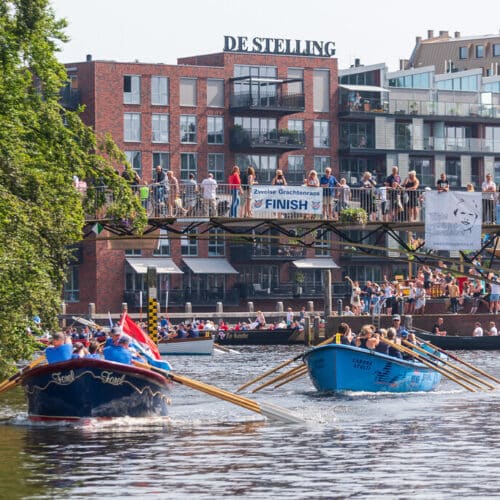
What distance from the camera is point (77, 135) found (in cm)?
5322

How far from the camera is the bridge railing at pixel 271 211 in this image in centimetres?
6206

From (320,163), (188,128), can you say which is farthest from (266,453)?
(320,163)

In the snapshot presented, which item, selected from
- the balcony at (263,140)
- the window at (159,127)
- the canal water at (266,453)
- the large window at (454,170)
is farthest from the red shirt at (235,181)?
the large window at (454,170)

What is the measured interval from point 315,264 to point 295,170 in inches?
336

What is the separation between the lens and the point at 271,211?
62594 millimetres

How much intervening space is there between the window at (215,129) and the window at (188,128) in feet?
4.48

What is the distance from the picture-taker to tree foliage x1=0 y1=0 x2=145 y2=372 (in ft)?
146

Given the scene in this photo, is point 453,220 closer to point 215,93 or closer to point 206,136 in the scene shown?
point 206,136

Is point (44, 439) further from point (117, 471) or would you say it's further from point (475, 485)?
point (475, 485)

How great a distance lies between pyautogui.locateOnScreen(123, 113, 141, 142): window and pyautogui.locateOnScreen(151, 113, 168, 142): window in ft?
4.17

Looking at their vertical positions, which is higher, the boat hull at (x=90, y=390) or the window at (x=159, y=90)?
the window at (x=159, y=90)

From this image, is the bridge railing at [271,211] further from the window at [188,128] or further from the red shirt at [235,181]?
the window at [188,128]

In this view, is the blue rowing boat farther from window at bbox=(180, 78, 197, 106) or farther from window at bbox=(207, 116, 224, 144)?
window at bbox=(207, 116, 224, 144)

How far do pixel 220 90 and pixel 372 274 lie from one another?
2041 centimetres
